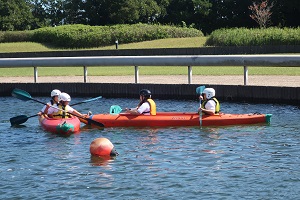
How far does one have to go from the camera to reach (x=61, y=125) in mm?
16766

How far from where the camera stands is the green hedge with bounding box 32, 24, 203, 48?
48.7 meters

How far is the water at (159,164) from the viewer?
11297mm

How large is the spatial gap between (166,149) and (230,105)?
5.97 metres

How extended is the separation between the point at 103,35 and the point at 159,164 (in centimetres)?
3630

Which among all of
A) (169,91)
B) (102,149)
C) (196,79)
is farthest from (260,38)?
(102,149)

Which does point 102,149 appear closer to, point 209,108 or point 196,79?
point 209,108

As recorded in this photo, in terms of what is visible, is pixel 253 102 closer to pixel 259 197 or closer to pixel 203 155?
pixel 203 155

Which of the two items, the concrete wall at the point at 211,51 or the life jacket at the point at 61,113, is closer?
the life jacket at the point at 61,113

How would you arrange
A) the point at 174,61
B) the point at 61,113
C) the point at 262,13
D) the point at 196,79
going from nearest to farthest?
the point at 61,113 → the point at 174,61 → the point at 196,79 → the point at 262,13

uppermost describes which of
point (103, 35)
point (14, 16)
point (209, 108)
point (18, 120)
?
point (14, 16)

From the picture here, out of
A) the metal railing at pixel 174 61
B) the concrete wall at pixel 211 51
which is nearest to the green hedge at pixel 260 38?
the concrete wall at pixel 211 51

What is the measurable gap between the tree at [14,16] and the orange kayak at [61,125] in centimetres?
4775

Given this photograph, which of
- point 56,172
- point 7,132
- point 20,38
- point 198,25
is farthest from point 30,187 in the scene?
point 198,25

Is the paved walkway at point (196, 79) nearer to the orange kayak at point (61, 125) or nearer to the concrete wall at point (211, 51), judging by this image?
the orange kayak at point (61, 125)
